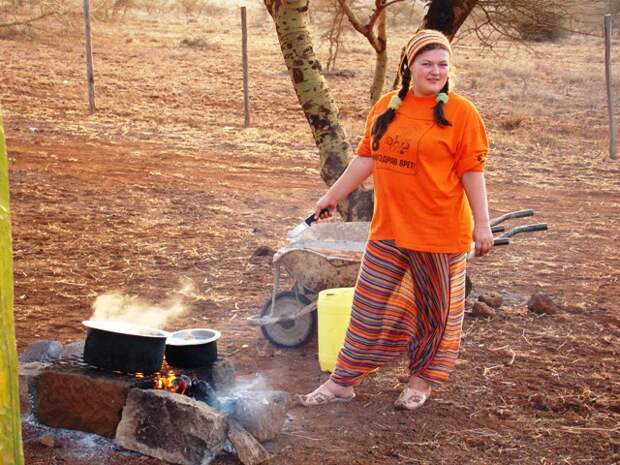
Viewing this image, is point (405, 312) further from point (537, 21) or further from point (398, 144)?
point (537, 21)

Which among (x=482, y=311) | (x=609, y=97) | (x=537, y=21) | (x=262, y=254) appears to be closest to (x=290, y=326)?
(x=482, y=311)

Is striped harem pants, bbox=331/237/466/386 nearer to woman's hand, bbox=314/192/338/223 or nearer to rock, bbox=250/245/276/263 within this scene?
woman's hand, bbox=314/192/338/223

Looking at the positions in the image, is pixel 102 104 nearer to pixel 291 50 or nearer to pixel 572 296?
pixel 291 50

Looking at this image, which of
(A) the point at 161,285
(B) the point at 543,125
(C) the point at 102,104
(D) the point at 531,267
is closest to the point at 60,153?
(C) the point at 102,104

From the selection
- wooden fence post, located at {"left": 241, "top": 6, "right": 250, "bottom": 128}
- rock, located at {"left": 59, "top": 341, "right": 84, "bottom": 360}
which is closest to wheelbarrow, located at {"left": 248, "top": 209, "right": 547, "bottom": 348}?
rock, located at {"left": 59, "top": 341, "right": 84, "bottom": 360}

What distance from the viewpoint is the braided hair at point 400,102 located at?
404cm

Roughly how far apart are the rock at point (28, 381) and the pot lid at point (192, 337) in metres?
0.61

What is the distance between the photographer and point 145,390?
152 inches

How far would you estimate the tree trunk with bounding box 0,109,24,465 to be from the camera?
2.32 meters

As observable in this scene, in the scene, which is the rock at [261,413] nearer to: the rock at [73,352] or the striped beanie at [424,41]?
the rock at [73,352]

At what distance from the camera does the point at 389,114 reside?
4.18 m

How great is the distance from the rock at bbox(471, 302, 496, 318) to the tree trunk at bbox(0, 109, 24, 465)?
421cm

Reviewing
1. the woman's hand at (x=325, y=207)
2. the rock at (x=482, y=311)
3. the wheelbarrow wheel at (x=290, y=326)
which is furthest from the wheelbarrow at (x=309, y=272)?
the woman's hand at (x=325, y=207)

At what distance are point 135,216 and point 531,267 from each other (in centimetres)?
389
